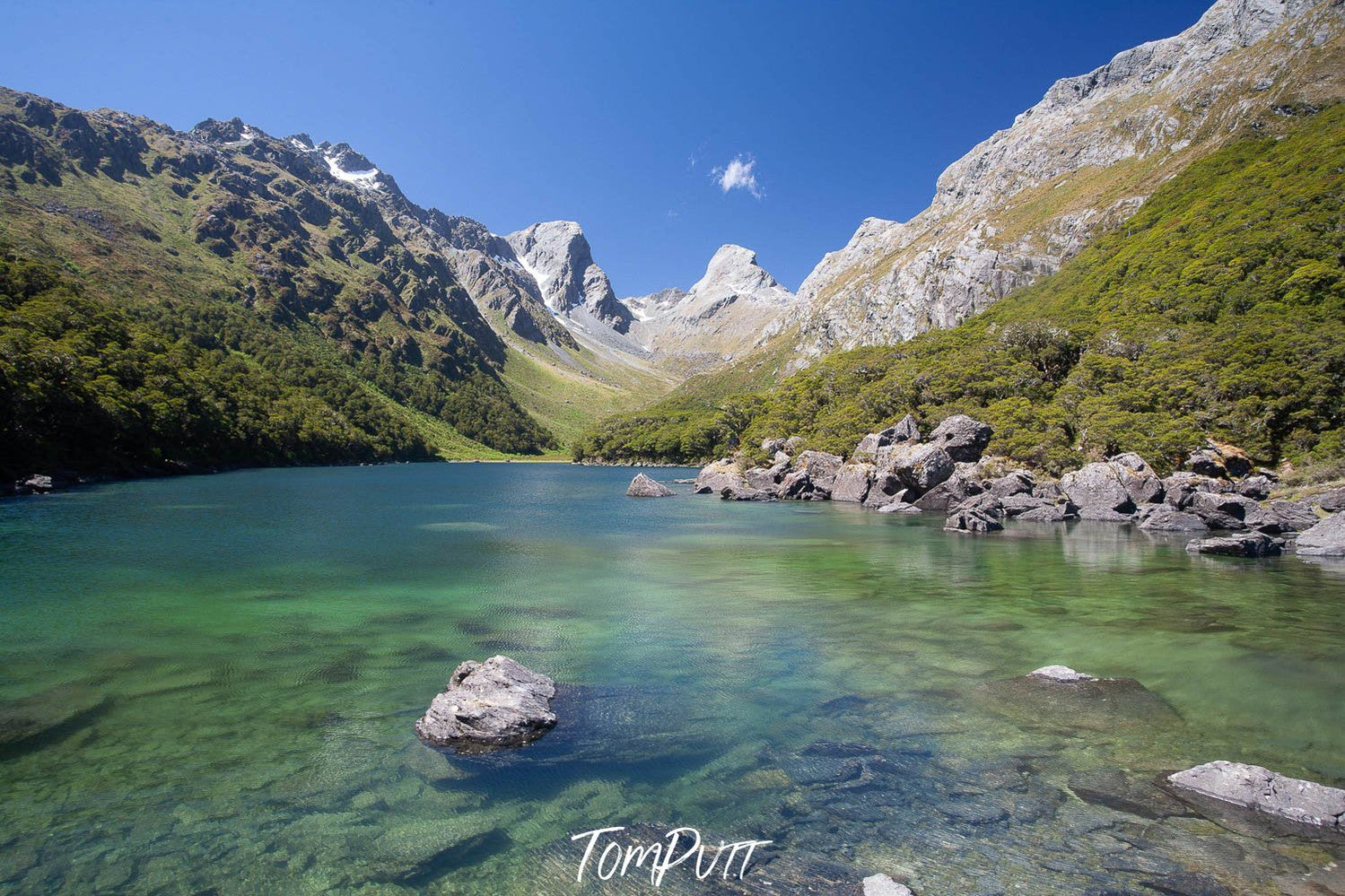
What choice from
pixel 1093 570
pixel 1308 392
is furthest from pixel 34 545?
pixel 1308 392

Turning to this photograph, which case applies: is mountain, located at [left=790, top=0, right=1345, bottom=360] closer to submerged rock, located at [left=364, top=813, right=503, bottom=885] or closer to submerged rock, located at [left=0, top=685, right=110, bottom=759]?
submerged rock, located at [left=364, top=813, right=503, bottom=885]

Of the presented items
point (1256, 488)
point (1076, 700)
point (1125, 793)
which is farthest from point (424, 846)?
point (1256, 488)

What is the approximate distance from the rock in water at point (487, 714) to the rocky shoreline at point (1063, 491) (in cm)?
4517

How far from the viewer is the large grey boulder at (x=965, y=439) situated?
249 ft

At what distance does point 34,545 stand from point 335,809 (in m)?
44.6

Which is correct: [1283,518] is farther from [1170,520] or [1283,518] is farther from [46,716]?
[46,716]

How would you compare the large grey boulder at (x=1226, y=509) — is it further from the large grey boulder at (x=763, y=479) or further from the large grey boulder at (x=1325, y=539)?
the large grey boulder at (x=763, y=479)

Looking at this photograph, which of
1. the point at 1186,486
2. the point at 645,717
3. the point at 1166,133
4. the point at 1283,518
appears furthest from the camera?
the point at 1166,133

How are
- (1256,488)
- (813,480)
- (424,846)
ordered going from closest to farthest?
1. (424,846)
2. (1256,488)
3. (813,480)

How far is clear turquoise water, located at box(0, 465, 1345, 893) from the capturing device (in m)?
10.1

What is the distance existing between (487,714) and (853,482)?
78.2 meters

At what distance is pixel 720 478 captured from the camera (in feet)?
346

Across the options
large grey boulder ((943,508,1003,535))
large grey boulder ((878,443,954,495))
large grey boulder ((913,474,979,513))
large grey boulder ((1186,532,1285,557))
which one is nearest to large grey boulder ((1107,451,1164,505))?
large grey boulder ((913,474,979,513))

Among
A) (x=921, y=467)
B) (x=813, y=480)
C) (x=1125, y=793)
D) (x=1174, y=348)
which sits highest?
(x=1174, y=348)
